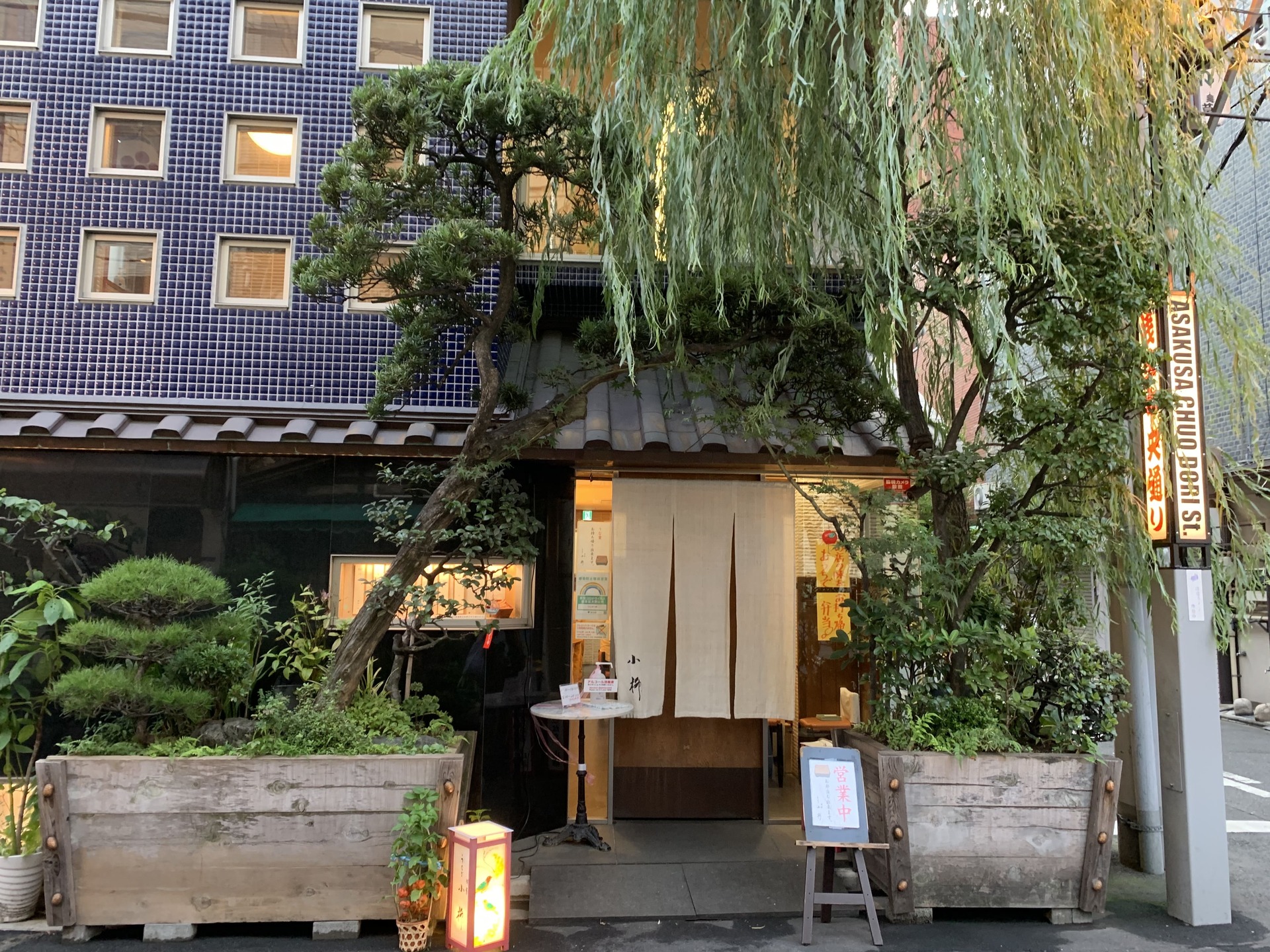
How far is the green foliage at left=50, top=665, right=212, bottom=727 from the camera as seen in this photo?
17.4ft

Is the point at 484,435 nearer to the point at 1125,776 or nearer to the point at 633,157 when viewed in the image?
the point at 633,157

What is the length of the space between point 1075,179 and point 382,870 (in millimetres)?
6301

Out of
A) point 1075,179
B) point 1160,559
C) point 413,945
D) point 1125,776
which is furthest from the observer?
point 1125,776

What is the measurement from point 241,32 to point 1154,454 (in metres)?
8.75

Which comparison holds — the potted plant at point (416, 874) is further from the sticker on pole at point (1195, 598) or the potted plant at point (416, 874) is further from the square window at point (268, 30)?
the square window at point (268, 30)

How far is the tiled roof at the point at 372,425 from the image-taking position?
261 inches

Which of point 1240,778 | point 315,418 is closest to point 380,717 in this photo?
point 315,418

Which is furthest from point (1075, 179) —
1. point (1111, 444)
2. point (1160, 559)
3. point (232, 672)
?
point (232, 672)

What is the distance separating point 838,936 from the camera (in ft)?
17.2

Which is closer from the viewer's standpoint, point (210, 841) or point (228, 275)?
point (210, 841)

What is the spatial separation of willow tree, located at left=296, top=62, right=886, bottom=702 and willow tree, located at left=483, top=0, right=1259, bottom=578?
285 millimetres

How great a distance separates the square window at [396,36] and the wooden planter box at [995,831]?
7556 mm

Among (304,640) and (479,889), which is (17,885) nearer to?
(304,640)

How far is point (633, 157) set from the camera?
5.69 metres
